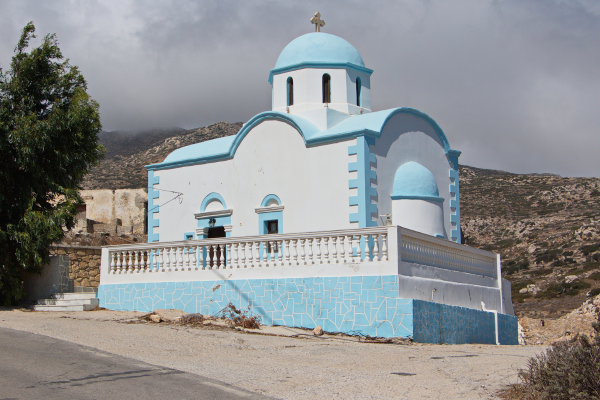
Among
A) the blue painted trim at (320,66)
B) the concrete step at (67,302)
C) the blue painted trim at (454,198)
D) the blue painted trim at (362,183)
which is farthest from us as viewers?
the blue painted trim at (320,66)

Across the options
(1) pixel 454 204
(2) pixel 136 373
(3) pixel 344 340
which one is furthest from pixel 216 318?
(1) pixel 454 204

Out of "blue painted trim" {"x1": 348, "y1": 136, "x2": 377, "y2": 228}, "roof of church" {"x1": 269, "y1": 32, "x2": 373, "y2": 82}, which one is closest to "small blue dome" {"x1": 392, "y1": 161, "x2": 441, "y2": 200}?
"blue painted trim" {"x1": 348, "y1": 136, "x2": 377, "y2": 228}

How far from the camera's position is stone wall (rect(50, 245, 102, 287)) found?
17.4 meters

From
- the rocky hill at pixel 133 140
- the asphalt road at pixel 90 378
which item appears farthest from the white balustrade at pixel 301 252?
the rocky hill at pixel 133 140

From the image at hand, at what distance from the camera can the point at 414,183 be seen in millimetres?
16562

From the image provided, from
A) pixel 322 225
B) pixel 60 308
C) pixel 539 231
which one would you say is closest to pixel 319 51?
pixel 322 225

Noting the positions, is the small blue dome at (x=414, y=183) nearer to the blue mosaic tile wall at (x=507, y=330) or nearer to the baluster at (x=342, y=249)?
the blue mosaic tile wall at (x=507, y=330)

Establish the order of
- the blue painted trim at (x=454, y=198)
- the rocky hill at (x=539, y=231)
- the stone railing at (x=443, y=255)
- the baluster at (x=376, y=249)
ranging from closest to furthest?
the baluster at (x=376, y=249)
the stone railing at (x=443, y=255)
the blue painted trim at (x=454, y=198)
the rocky hill at (x=539, y=231)

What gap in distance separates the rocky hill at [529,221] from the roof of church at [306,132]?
13.6m

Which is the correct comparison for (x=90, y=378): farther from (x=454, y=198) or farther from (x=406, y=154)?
(x=454, y=198)

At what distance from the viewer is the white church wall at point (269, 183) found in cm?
1591

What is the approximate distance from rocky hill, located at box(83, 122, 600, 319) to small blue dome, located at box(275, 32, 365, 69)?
13.9 meters

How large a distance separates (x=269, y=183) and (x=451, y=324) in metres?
6.19

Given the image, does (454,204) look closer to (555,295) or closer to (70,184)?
(70,184)
